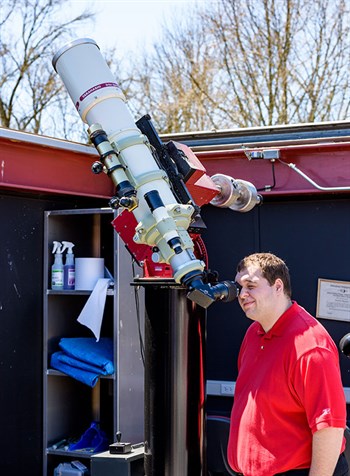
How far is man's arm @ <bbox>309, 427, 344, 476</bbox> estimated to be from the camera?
2.84 metres

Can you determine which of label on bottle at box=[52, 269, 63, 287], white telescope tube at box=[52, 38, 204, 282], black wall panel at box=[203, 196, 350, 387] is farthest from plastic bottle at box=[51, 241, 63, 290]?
white telescope tube at box=[52, 38, 204, 282]

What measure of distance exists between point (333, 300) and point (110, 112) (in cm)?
189

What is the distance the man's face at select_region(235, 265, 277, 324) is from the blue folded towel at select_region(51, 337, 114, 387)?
6.14 ft

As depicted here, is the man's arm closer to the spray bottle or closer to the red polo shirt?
the red polo shirt

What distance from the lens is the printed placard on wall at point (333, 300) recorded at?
15.5 feet

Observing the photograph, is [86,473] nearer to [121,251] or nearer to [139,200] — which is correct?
[121,251]

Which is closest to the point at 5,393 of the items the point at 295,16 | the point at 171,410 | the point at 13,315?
the point at 13,315

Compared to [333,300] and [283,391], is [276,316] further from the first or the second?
[333,300]

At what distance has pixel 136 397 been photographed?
5.03 metres

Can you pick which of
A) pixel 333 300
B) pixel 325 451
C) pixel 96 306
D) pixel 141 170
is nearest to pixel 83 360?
pixel 96 306

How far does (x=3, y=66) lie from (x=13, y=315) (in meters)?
10.7

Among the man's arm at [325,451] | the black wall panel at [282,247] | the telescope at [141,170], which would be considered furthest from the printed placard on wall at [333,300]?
the man's arm at [325,451]

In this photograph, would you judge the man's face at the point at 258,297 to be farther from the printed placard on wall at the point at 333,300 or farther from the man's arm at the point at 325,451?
the printed placard on wall at the point at 333,300

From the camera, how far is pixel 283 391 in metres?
2.99
